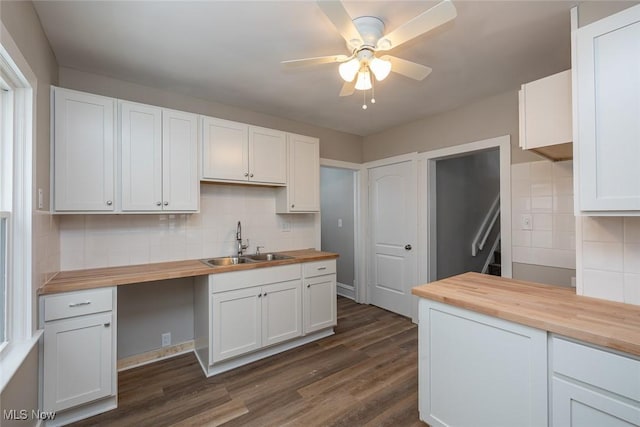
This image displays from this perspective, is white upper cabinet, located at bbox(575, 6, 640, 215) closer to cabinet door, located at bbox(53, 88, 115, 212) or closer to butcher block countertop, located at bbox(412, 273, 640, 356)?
butcher block countertop, located at bbox(412, 273, 640, 356)

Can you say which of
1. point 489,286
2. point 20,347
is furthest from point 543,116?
point 20,347

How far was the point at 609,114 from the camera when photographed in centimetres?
133

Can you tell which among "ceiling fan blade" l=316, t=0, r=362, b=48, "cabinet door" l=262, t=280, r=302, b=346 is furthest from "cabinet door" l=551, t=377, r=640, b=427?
"cabinet door" l=262, t=280, r=302, b=346

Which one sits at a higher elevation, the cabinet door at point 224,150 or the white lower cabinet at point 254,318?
the cabinet door at point 224,150

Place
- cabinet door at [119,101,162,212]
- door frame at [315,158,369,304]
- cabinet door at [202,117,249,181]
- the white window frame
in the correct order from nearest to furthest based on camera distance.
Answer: the white window frame
cabinet door at [119,101,162,212]
cabinet door at [202,117,249,181]
door frame at [315,158,369,304]

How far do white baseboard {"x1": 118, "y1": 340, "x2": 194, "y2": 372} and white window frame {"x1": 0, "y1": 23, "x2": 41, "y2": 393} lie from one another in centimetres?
107

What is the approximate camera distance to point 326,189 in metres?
4.88

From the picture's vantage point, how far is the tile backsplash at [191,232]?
2275 mm

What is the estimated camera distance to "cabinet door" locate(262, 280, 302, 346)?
2.58 m

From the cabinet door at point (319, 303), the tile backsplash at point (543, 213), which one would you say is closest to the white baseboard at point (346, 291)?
the cabinet door at point (319, 303)

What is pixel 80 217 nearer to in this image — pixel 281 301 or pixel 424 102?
pixel 281 301

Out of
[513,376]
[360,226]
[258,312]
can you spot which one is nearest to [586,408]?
[513,376]

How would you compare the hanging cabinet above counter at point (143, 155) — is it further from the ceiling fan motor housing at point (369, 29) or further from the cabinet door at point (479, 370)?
the cabinet door at point (479, 370)

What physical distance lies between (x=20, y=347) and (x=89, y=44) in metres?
1.92
